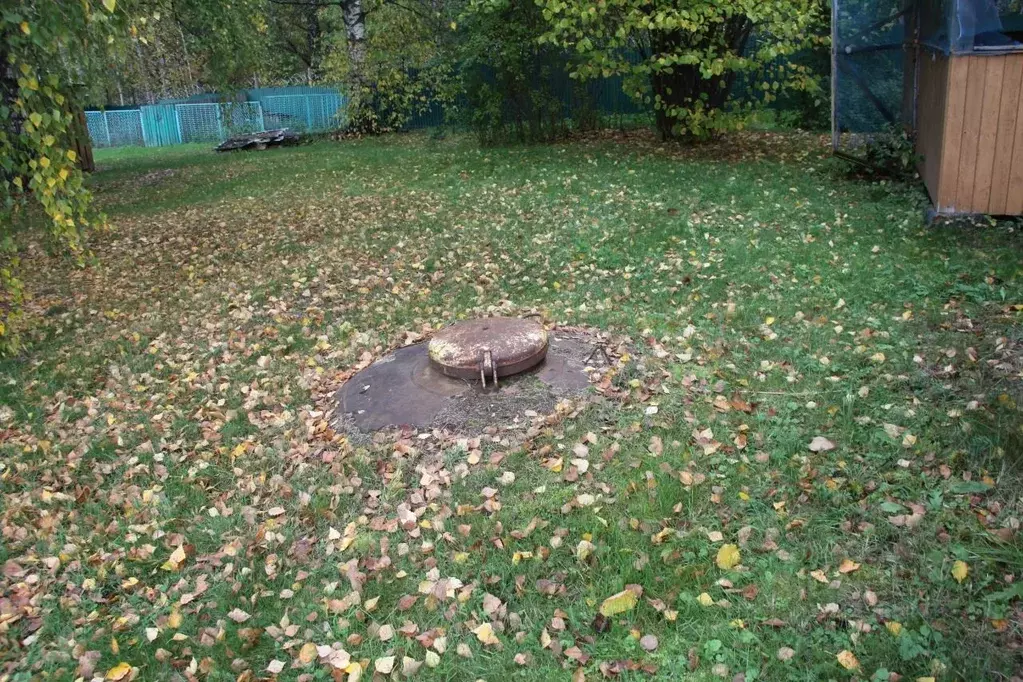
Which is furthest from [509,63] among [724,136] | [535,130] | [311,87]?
[311,87]

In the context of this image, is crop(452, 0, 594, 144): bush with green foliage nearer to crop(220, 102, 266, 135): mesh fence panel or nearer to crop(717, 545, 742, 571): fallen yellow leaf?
crop(220, 102, 266, 135): mesh fence panel

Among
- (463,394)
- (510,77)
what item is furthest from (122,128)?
(463,394)

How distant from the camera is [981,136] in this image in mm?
7352

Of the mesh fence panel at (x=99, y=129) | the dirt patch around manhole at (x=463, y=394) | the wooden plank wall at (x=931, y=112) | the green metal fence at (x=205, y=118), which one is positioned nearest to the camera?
the dirt patch around manhole at (x=463, y=394)

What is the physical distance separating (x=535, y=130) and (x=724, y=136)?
378 centimetres

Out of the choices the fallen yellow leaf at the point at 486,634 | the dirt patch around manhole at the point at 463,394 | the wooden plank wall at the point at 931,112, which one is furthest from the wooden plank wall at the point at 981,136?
the fallen yellow leaf at the point at 486,634

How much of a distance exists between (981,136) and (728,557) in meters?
6.01

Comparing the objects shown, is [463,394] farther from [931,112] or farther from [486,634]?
[931,112]

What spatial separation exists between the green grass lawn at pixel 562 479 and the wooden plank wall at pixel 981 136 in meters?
0.40

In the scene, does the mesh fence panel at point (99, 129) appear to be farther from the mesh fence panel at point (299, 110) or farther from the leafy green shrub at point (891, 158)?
the leafy green shrub at point (891, 158)

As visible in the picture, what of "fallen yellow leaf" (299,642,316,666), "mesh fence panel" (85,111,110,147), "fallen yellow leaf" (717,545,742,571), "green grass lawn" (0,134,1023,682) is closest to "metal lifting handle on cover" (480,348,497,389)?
"green grass lawn" (0,134,1023,682)

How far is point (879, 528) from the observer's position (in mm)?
3496

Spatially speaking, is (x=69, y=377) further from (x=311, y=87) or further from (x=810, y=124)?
(x=311, y=87)

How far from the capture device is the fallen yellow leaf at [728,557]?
3406 mm
